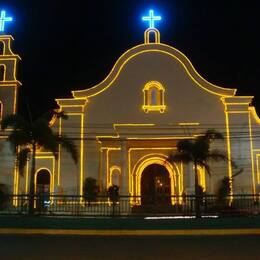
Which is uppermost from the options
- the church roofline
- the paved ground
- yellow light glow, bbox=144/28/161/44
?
yellow light glow, bbox=144/28/161/44

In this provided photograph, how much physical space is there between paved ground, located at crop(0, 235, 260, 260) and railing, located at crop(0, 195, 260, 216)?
464 centimetres

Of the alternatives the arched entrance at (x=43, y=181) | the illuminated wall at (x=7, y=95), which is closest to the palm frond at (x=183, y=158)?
the arched entrance at (x=43, y=181)

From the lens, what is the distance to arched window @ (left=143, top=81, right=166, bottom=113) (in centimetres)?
2989

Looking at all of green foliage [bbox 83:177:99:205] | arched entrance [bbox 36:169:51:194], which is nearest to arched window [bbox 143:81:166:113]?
green foliage [bbox 83:177:99:205]

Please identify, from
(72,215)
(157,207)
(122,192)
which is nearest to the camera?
(72,215)

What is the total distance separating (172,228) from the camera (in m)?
16.7

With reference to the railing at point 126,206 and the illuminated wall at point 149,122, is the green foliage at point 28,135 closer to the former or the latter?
the railing at point 126,206

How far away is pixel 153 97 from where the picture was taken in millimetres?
30234

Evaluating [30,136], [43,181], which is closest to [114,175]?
[43,181]

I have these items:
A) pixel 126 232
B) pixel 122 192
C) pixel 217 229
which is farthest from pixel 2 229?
pixel 122 192

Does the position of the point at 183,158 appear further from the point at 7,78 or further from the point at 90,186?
the point at 7,78

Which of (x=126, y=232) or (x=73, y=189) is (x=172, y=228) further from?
(x=73, y=189)

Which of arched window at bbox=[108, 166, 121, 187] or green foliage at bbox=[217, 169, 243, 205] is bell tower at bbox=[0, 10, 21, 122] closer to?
arched window at bbox=[108, 166, 121, 187]

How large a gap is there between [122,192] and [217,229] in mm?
11125
